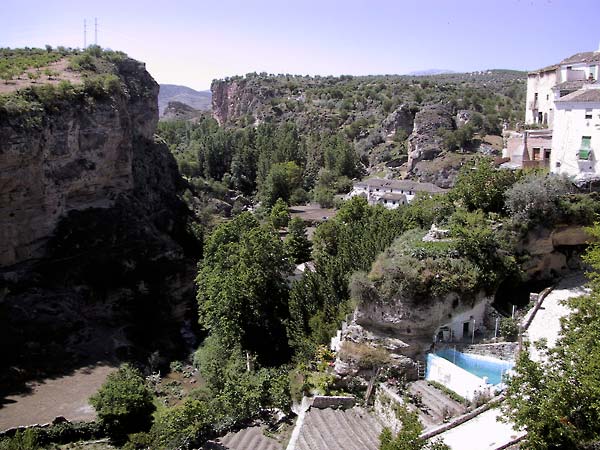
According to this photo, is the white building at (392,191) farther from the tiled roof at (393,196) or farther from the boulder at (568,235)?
the boulder at (568,235)

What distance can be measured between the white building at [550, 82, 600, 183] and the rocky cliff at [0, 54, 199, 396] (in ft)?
72.3

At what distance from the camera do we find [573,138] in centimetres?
2344

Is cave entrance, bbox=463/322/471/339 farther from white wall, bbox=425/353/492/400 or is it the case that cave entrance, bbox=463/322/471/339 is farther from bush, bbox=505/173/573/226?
bush, bbox=505/173/573/226

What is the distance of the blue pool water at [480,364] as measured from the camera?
1695 cm

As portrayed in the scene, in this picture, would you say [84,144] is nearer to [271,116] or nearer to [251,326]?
[251,326]

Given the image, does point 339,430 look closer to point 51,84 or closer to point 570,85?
point 570,85

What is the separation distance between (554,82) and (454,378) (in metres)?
20.0

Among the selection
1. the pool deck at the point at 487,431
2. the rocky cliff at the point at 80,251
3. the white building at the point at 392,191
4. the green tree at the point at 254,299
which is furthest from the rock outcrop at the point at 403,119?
the pool deck at the point at 487,431

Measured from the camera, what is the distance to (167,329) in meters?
33.3

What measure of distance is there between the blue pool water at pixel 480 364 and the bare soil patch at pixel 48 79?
2886cm

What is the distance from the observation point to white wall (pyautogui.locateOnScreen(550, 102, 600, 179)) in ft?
74.6

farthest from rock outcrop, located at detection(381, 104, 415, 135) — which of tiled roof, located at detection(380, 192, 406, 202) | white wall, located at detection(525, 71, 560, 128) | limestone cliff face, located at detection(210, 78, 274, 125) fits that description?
white wall, located at detection(525, 71, 560, 128)

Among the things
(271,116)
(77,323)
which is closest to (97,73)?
(77,323)

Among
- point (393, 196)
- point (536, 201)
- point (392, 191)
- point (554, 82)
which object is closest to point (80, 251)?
point (393, 196)
